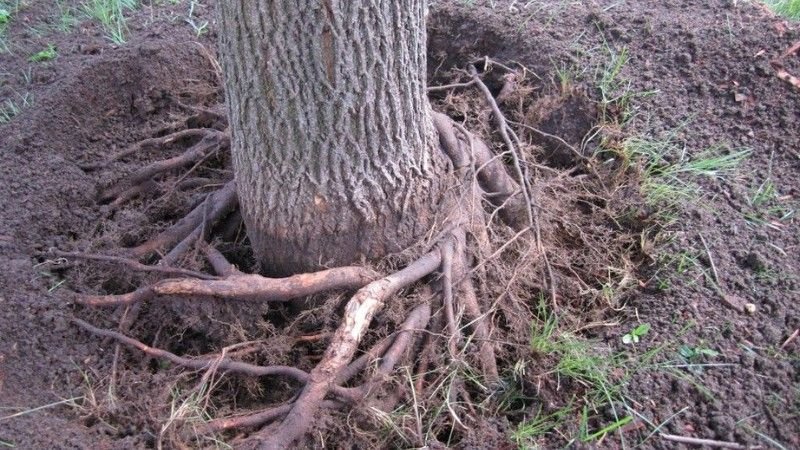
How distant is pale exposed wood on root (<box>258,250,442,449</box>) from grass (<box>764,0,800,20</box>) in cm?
206

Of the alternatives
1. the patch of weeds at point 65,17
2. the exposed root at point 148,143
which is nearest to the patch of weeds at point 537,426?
the exposed root at point 148,143

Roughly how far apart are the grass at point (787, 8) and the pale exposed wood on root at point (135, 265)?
2.51 metres

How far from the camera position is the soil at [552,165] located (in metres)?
1.64

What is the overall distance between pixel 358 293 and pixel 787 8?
7.65 ft

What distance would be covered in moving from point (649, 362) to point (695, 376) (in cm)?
11

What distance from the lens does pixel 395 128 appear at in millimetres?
1753

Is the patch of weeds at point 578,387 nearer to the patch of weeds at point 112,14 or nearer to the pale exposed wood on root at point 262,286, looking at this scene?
the pale exposed wood on root at point 262,286

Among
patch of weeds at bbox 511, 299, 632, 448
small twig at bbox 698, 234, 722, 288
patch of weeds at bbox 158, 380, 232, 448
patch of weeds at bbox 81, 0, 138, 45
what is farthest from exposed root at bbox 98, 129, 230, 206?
small twig at bbox 698, 234, 722, 288

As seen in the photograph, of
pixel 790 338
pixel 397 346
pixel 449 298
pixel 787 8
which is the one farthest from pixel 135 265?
pixel 787 8

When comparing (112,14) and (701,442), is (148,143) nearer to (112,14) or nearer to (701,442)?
(112,14)

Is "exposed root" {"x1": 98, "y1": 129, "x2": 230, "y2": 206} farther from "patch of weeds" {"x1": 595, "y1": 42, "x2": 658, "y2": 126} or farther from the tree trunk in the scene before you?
"patch of weeds" {"x1": 595, "y1": 42, "x2": 658, "y2": 126}

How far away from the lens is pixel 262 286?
177cm

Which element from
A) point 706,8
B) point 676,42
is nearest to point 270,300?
point 676,42

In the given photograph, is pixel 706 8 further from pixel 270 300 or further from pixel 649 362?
pixel 270 300
